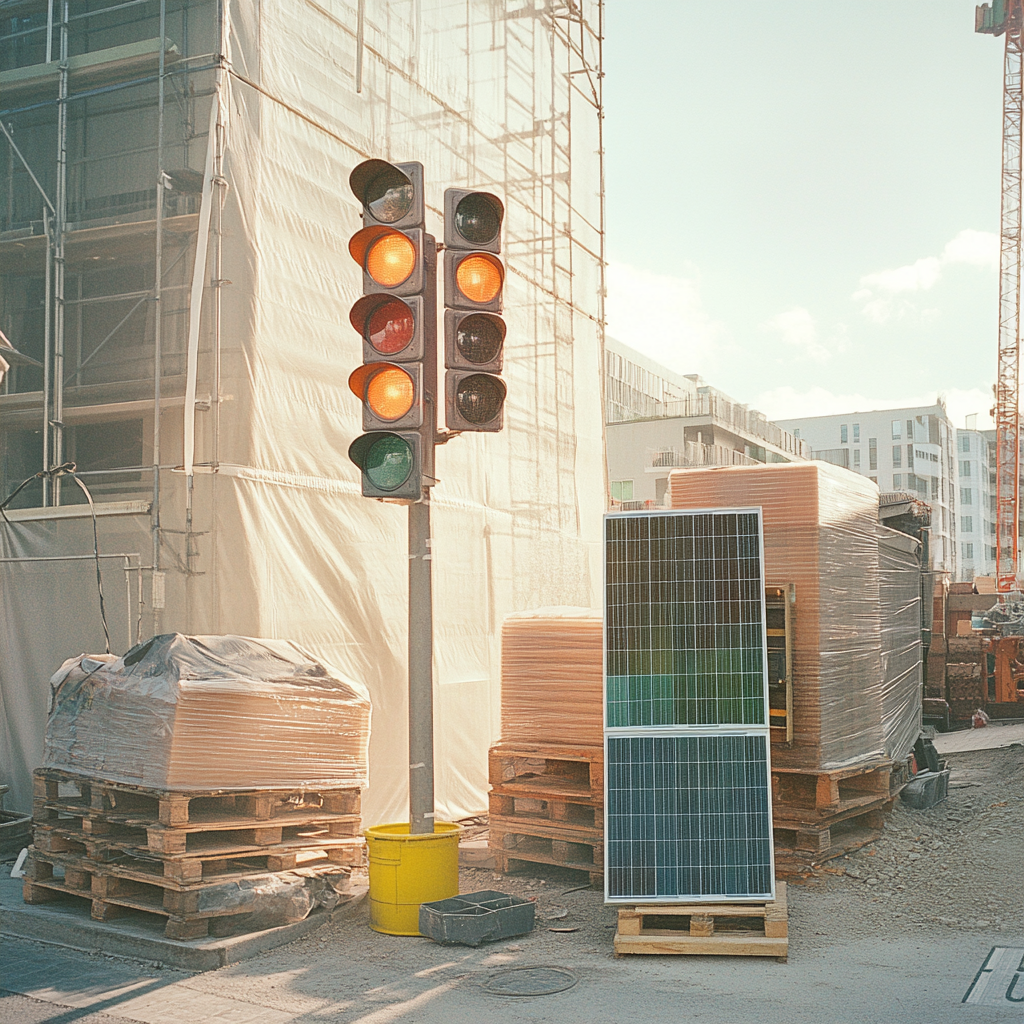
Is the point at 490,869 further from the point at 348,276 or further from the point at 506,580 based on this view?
the point at 348,276

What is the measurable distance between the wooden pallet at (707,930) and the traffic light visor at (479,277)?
361 centimetres

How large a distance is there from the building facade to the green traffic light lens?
159 feet

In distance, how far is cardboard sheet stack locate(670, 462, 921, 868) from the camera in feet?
26.0

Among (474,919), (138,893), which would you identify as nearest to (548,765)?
(474,919)

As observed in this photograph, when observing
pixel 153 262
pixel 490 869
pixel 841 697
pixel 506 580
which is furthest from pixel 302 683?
pixel 506 580

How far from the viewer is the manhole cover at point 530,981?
18.4ft

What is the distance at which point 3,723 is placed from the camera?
10086 millimetres

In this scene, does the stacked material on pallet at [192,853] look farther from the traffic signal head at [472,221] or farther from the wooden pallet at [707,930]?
the traffic signal head at [472,221]

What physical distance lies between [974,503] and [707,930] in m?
124

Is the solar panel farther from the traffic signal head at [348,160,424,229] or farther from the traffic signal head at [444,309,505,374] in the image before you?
the traffic signal head at [348,160,424,229]

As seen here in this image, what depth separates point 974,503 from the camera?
120375 millimetres

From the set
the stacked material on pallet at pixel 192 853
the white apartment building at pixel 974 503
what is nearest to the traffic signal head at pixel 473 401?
the stacked material on pallet at pixel 192 853

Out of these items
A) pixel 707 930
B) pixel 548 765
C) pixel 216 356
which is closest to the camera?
pixel 707 930

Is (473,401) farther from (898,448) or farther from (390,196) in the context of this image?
(898,448)
